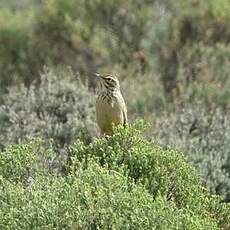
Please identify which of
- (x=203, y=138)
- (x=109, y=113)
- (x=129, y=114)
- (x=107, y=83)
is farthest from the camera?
(x=129, y=114)

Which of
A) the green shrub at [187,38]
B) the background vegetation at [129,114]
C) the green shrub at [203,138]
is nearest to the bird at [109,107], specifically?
the background vegetation at [129,114]

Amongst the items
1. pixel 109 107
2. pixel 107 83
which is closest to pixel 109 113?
pixel 109 107

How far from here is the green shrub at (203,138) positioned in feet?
35.7

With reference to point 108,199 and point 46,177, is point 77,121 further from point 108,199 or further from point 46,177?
Answer: point 108,199

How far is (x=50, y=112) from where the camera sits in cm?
1323

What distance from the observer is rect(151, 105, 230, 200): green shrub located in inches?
429

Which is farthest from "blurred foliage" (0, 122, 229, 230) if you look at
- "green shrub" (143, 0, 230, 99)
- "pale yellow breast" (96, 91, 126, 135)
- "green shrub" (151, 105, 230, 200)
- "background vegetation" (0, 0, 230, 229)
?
"green shrub" (143, 0, 230, 99)

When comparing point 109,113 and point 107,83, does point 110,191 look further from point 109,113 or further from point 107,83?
point 107,83

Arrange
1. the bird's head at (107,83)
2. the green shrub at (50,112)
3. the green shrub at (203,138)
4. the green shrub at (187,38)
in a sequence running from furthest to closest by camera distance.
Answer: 1. the green shrub at (187,38)
2. the green shrub at (50,112)
3. the green shrub at (203,138)
4. the bird's head at (107,83)

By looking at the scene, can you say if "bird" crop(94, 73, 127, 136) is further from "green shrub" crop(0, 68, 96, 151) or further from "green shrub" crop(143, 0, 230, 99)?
"green shrub" crop(143, 0, 230, 99)

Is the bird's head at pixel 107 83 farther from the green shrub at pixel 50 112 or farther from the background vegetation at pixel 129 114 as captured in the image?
the green shrub at pixel 50 112

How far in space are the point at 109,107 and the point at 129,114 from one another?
5.16m

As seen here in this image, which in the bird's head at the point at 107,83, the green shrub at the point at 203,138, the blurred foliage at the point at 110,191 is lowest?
the green shrub at the point at 203,138

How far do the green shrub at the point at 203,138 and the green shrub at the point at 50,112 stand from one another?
1.04 m
